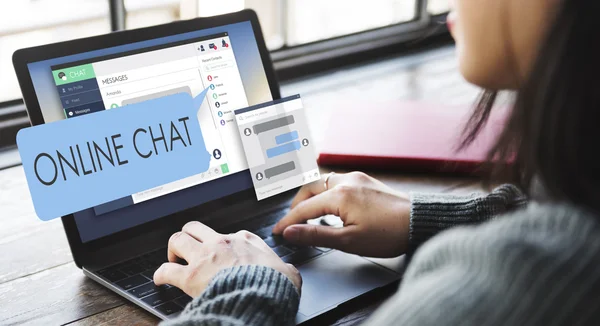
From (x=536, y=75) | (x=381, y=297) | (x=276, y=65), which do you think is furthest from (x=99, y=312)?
(x=276, y=65)

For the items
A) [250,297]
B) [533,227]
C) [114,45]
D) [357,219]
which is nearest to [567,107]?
[533,227]

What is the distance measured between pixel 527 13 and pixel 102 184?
60 centimetres

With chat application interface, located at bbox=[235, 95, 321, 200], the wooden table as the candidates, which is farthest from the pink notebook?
chat application interface, located at bbox=[235, 95, 321, 200]

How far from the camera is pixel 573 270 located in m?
0.48

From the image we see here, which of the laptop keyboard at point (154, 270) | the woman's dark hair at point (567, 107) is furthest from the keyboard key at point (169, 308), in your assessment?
the woman's dark hair at point (567, 107)

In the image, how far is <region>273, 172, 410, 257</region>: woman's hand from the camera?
941mm

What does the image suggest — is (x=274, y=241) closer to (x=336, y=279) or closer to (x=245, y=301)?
(x=336, y=279)

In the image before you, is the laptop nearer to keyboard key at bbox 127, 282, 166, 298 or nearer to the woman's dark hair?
keyboard key at bbox 127, 282, 166, 298

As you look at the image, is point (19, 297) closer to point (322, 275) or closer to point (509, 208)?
point (322, 275)

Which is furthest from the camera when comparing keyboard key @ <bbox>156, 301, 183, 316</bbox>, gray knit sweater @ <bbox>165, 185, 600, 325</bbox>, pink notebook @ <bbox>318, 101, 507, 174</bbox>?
pink notebook @ <bbox>318, 101, 507, 174</bbox>

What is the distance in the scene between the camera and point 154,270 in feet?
3.06

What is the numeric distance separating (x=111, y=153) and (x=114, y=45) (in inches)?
6.7

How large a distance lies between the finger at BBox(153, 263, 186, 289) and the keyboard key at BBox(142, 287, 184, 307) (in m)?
0.01

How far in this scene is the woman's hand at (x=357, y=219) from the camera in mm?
941
